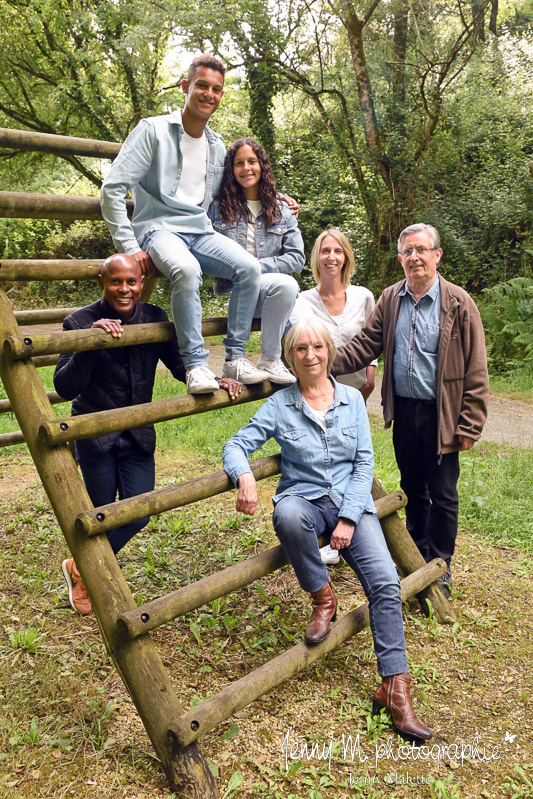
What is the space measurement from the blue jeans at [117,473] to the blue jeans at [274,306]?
2.48ft

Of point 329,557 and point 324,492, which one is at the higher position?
point 324,492

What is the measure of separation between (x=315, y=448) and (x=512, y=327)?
7.14m

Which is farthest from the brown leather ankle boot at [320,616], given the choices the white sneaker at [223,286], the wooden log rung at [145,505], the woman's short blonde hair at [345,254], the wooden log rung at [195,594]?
the woman's short blonde hair at [345,254]

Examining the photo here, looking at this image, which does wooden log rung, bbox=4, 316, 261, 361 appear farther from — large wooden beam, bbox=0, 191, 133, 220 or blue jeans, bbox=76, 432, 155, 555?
large wooden beam, bbox=0, 191, 133, 220

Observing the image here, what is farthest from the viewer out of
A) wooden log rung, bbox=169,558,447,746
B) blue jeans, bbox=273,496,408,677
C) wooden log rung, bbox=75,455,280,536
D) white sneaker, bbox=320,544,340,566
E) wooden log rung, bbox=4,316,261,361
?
white sneaker, bbox=320,544,340,566

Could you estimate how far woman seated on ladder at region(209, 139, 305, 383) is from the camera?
9.98ft

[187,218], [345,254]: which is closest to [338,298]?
[345,254]

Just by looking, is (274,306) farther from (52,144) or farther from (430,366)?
(52,144)

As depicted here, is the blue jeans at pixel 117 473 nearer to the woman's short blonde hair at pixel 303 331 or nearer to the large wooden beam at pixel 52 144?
the woman's short blonde hair at pixel 303 331

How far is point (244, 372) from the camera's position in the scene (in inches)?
118

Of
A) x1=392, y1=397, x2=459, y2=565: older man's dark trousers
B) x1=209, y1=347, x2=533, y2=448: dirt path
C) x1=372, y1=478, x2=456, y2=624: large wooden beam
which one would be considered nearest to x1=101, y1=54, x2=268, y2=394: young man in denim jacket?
x1=392, y1=397, x2=459, y2=565: older man's dark trousers

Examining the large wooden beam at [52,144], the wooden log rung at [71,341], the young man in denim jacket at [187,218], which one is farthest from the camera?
→ the large wooden beam at [52,144]

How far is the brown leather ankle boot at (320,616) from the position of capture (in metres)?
2.73

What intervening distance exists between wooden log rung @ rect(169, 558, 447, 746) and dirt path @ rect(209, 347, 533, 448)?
11.7ft
